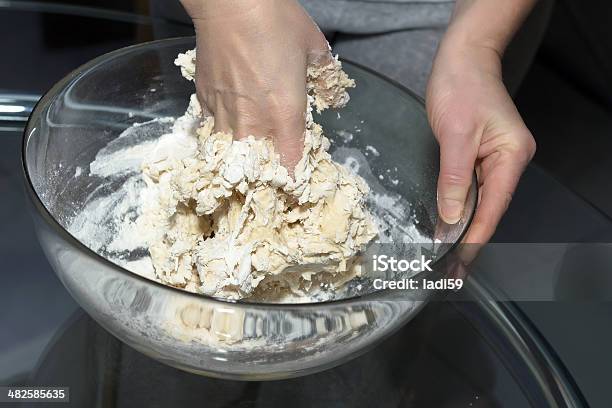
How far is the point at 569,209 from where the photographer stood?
1.07m

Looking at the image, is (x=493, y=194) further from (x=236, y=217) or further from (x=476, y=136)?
(x=236, y=217)

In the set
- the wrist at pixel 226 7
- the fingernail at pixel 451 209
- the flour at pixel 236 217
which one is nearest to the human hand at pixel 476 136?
the fingernail at pixel 451 209

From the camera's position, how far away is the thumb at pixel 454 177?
83 cm

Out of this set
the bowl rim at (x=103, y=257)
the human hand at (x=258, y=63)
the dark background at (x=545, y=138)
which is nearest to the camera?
the bowl rim at (x=103, y=257)

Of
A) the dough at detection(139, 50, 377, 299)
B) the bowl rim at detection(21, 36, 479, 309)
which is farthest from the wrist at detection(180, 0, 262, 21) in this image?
the bowl rim at detection(21, 36, 479, 309)

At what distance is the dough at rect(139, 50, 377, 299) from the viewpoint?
2.56 ft

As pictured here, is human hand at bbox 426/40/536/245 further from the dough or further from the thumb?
the dough

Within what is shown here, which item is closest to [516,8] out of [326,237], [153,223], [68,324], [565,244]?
[565,244]

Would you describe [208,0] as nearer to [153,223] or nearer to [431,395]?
[153,223]

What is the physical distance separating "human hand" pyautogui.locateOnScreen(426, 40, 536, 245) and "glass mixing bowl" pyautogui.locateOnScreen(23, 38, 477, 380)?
0.02 metres

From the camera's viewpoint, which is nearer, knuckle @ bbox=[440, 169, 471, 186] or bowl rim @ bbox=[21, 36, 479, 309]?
bowl rim @ bbox=[21, 36, 479, 309]

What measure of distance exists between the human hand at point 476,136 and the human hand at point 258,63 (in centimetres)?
17

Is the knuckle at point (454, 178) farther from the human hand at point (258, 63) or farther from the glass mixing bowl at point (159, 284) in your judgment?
the human hand at point (258, 63)

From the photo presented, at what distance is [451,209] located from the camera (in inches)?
32.9
